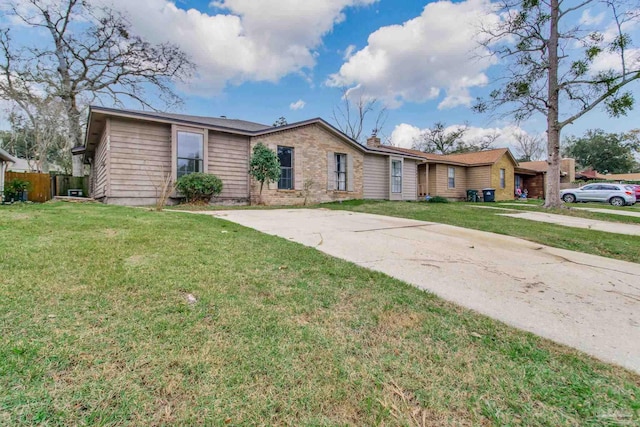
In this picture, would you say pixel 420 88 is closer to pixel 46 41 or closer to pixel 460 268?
pixel 460 268

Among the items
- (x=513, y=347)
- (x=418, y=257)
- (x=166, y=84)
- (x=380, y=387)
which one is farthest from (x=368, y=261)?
(x=166, y=84)

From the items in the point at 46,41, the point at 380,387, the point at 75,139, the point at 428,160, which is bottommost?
the point at 380,387

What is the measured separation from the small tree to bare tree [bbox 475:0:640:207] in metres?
10.6

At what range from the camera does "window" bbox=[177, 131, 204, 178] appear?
10133 mm

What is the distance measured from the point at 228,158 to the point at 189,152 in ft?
4.65

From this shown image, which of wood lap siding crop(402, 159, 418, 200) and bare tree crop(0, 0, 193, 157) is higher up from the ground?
bare tree crop(0, 0, 193, 157)

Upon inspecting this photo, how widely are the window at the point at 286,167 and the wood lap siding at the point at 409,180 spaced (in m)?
7.33

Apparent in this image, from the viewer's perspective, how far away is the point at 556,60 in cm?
1321

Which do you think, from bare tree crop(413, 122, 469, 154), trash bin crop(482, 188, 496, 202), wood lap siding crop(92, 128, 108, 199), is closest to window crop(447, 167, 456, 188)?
trash bin crop(482, 188, 496, 202)

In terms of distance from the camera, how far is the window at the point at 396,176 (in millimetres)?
16500

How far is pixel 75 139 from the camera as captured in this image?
19.1 metres

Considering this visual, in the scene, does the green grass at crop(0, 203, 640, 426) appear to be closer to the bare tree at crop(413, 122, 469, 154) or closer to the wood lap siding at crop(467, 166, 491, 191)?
the wood lap siding at crop(467, 166, 491, 191)

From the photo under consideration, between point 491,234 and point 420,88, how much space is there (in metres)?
19.4

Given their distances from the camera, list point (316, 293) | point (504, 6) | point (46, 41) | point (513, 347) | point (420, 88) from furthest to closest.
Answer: point (420, 88), point (46, 41), point (504, 6), point (316, 293), point (513, 347)
